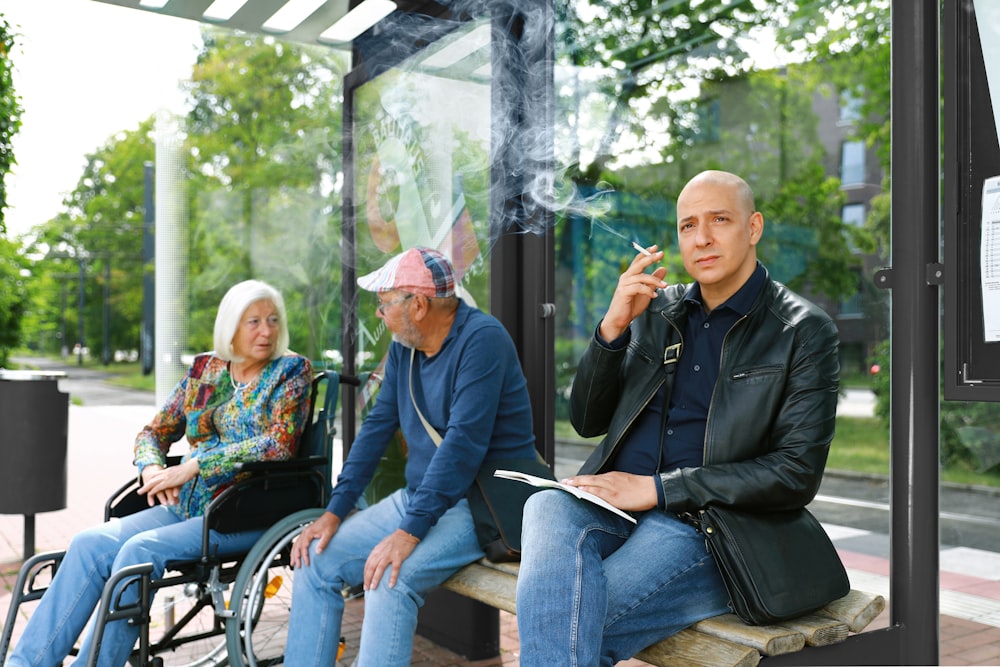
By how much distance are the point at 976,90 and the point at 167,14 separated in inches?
151

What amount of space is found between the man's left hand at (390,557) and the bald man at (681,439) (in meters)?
0.52

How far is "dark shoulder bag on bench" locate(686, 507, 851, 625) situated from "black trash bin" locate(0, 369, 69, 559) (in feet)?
13.4

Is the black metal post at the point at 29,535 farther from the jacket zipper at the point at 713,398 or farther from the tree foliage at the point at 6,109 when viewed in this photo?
the jacket zipper at the point at 713,398

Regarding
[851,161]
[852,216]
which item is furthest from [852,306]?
[851,161]

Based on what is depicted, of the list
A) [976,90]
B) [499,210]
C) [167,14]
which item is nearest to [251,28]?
[167,14]

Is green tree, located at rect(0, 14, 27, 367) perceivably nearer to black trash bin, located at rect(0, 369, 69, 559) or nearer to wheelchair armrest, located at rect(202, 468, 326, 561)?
black trash bin, located at rect(0, 369, 69, 559)

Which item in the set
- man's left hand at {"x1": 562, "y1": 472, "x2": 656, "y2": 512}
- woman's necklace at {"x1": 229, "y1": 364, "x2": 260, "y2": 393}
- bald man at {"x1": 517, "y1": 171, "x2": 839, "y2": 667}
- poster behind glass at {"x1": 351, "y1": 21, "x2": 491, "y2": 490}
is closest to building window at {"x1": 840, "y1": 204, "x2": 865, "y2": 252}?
poster behind glass at {"x1": 351, "y1": 21, "x2": 491, "y2": 490}

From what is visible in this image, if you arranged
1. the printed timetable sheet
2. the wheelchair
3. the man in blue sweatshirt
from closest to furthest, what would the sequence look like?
the printed timetable sheet, the man in blue sweatshirt, the wheelchair

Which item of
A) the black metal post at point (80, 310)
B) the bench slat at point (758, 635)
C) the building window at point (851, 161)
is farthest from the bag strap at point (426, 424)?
the black metal post at point (80, 310)

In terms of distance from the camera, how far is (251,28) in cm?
479

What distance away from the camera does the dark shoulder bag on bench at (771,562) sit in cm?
204

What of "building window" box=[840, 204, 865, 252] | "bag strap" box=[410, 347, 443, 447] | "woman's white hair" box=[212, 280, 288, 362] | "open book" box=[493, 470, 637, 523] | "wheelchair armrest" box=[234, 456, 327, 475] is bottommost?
"wheelchair armrest" box=[234, 456, 327, 475]

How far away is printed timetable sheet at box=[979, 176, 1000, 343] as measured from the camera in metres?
2.08

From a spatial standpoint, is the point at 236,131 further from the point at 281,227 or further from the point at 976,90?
the point at 976,90
